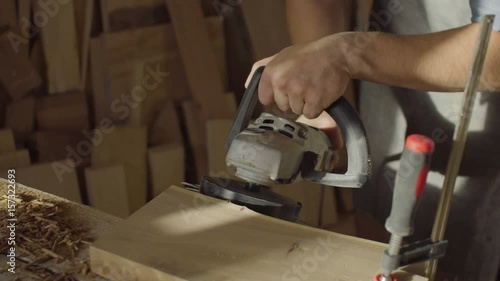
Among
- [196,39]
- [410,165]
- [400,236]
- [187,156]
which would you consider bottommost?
[187,156]

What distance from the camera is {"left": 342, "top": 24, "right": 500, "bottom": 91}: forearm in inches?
49.6

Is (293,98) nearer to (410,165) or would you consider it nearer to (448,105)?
(410,165)

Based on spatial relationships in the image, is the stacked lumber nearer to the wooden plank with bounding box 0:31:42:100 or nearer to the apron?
the wooden plank with bounding box 0:31:42:100

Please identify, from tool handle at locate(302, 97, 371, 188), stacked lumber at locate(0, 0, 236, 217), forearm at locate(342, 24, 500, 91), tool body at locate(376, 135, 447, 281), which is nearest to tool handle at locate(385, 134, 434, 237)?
tool body at locate(376, 135, 447, 281)

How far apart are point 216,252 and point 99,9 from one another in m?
1.37

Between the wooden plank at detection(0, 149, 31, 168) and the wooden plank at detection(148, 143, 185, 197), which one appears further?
the wooden plank at detection(148, 143, 185, 197)

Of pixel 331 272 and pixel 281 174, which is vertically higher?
pixel 281 174

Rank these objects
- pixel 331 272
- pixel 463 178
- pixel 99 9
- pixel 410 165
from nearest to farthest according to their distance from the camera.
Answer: pixel 410 165
pixel 331 272
pixel 463 178
pixel 99 9

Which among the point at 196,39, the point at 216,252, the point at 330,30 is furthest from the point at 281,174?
the point at 196,39

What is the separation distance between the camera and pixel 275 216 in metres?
1.24

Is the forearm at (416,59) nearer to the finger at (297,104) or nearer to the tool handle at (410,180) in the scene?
the finger at (297,104)

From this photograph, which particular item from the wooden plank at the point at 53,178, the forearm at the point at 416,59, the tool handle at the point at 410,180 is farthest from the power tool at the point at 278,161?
the wooden plank at the point at 53,178

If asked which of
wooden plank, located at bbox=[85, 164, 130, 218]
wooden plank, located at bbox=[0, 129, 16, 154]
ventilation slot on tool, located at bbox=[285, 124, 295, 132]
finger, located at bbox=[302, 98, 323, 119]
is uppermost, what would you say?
finger, located at bbox=[302, 98, 323, 119]

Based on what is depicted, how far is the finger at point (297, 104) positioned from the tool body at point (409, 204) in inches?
17.3
